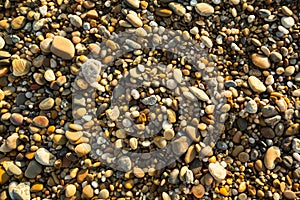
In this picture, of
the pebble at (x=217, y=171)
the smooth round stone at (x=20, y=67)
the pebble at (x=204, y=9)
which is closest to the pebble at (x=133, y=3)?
the pebble at (x=204, y=9)

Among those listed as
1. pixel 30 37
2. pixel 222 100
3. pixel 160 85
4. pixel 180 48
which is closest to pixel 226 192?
pixel 222 100

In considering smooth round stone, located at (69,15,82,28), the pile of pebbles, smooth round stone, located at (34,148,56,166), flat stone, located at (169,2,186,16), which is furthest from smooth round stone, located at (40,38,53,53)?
flat stone, located at (169,2,186,16)

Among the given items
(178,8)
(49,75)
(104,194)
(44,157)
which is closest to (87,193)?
(104,194)

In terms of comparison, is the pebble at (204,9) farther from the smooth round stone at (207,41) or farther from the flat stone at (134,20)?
the flat stone at (134,20)

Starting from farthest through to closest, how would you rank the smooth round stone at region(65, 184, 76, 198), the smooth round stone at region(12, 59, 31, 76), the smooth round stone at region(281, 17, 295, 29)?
the smooth round stone at region(281, 17, 295, 29)
the smooth round stone at region(12, 59, 31, 76)
the smooth round stone at region(65, 184, 76, 198)

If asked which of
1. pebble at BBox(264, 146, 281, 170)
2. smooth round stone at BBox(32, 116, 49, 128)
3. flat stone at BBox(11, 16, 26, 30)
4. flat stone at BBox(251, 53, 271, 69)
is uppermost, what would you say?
flat stone at BBox(251, 53, 271, 69)

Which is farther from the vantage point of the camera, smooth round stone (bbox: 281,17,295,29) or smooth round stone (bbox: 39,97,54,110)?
smooth round stone (bbox: 281,17,295,29)

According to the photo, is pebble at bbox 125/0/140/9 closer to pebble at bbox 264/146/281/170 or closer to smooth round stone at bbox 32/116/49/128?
smooth round stone at bbox 32/116/49/128
